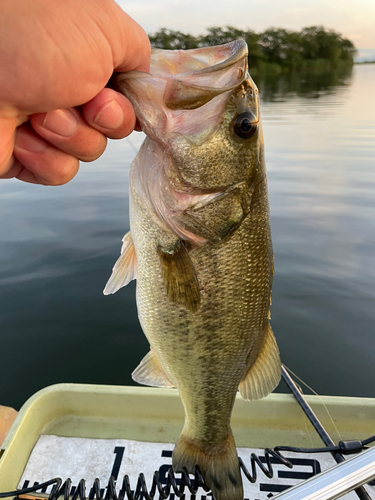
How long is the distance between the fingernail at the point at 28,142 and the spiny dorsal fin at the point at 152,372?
1071 millimetres

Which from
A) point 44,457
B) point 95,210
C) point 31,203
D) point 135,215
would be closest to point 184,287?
point 135,215

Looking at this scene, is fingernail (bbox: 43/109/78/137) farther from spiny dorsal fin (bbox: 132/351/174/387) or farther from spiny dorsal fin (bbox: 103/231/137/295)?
spiny dorsal fin (bbox: 132/351/174/387)

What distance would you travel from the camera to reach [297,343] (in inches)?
161

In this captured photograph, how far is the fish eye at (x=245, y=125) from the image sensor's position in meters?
1.41

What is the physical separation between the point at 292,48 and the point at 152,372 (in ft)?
292

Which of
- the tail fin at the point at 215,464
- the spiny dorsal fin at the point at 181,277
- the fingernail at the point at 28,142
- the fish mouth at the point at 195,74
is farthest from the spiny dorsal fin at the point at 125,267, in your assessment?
the tail fin at the point at 215,464

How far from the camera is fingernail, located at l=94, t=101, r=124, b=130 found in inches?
47.5

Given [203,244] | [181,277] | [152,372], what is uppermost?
[203,244]

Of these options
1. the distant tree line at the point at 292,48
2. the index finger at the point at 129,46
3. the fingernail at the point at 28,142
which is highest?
the distant tree line at the point at 292,48

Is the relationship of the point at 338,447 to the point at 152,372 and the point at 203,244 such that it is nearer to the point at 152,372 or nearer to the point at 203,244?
the point at 152,372

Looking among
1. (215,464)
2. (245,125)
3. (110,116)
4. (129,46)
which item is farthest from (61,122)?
(215,464)

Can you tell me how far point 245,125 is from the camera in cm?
143

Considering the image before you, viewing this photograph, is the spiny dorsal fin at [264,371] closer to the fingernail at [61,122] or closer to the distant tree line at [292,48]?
the fingernail at [61,122]

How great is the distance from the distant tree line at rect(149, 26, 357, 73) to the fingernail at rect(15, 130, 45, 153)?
58821mm
